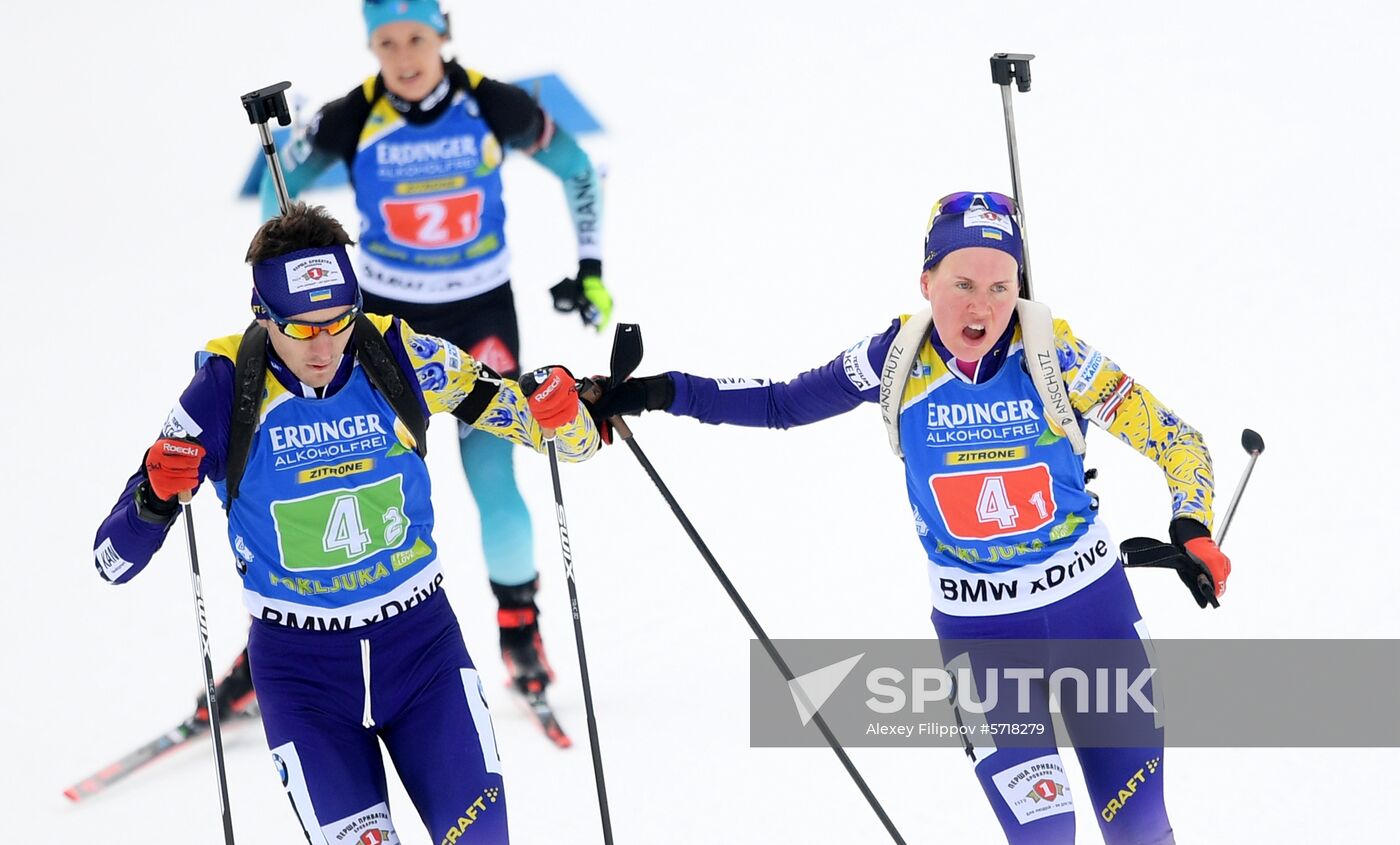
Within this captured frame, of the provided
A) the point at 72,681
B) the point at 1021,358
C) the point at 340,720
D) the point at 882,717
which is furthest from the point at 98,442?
the point at 1021,358

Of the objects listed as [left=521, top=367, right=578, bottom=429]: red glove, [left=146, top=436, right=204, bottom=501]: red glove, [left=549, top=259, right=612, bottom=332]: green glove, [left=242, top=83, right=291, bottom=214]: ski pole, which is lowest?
[left=549, top=259, right=612, bottom=332]: green glove

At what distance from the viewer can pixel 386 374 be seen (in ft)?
12.3

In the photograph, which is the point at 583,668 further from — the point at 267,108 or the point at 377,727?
the point at 267,108

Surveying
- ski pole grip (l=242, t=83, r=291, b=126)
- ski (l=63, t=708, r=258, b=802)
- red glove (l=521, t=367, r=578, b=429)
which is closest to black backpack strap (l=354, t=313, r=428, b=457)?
red glove (l=521, t=367, r=578, b=429)

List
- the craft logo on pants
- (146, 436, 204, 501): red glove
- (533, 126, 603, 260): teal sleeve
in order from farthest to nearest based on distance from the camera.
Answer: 1. (533, 126, 603, 260): teal sleeve
2. the craft logo on pants
3. (146, 436, 204, 501): red glove

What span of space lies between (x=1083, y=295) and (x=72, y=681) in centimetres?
522

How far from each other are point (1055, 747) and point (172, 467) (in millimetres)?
2079

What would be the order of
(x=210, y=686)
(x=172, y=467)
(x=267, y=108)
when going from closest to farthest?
(x=172, y=467)
(x=210, y=686)
(x=267, y=108)

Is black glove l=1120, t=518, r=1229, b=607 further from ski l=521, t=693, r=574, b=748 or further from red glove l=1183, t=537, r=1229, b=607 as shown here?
ski l=521, t=693, r=574, b=748

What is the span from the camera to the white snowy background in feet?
17.6

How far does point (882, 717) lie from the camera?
19.0 feet

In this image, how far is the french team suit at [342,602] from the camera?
11.9 feet

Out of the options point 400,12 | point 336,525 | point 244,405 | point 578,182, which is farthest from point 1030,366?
point 400,12

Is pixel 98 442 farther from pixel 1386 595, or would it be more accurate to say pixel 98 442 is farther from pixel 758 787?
pixel 1386 595
